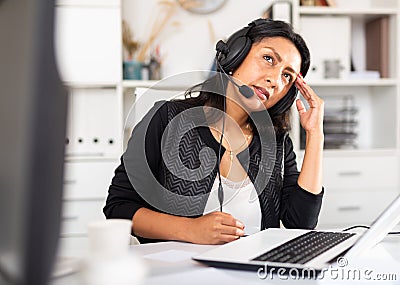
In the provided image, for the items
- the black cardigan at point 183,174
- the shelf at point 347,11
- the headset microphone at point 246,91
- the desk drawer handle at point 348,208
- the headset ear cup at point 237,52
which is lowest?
the desk drawer handle at point 348,208

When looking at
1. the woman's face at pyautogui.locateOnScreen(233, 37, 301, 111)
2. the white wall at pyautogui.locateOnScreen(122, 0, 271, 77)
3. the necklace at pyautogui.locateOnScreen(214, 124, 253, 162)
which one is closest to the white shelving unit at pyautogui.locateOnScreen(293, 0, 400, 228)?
the white wall at pyautogui.locateOnScreen(122, 0, 271, 77)

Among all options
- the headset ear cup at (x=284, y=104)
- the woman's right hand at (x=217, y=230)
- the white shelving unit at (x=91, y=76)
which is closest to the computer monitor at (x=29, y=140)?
the woman's right hand at (x=217, y=230)

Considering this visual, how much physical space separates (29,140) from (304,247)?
0.58m

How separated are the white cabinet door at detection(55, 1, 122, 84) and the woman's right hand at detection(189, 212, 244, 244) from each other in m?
1.85

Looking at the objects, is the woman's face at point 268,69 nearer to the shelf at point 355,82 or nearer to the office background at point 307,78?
the office background at point 307,78

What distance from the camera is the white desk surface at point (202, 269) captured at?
76 cm

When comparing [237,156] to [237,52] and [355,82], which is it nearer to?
[237,52]

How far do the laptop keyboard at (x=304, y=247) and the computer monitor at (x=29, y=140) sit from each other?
43 cm

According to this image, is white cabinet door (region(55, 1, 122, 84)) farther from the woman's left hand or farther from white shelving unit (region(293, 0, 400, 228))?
the woman's left hand

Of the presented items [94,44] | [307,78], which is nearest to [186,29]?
[94,44]

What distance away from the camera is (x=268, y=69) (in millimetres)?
1365

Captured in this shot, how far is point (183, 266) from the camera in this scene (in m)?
0.84

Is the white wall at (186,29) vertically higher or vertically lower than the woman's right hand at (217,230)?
higher

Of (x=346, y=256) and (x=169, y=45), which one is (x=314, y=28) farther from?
(x=346, y=256)
